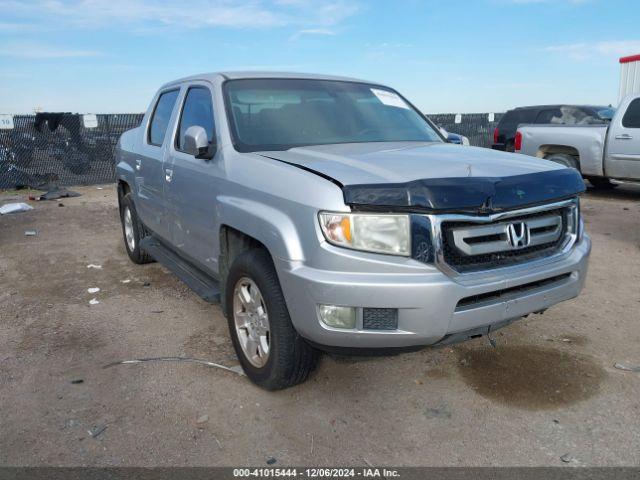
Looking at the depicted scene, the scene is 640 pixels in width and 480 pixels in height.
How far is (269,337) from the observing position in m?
3.05

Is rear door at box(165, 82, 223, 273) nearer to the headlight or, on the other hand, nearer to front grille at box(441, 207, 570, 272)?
the headlight

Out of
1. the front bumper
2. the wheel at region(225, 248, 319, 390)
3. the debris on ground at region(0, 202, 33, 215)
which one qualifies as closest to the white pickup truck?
the front bumper

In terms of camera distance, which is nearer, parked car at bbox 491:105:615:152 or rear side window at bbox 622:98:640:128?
rear side window at bbox 622:98:640:128

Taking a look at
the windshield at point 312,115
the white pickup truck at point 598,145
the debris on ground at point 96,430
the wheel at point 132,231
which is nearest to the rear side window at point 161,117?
the wheel at point 132,231

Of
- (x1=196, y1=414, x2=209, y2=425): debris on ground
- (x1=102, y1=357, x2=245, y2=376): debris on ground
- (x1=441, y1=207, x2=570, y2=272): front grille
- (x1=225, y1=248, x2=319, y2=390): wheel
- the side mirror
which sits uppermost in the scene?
the side mirror

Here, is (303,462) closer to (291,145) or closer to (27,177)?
(291,145)

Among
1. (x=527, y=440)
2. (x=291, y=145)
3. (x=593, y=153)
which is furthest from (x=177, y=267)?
(x=593, y=153)

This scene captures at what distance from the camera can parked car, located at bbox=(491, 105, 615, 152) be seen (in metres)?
12.3

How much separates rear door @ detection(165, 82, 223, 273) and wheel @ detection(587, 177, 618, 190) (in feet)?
29.8

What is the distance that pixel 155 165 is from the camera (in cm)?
465

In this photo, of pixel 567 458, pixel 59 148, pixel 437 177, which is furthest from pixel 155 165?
pixel 59 148

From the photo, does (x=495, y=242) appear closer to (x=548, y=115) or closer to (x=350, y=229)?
(x=350, y=229)

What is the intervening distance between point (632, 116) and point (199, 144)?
920 cm

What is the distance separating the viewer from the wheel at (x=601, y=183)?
10844 mm
